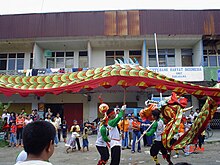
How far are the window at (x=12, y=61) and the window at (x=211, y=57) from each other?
45.0 ft

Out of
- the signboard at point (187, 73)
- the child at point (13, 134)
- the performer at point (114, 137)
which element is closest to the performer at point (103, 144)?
the performer at point (114, 137)

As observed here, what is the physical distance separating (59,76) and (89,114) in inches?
464

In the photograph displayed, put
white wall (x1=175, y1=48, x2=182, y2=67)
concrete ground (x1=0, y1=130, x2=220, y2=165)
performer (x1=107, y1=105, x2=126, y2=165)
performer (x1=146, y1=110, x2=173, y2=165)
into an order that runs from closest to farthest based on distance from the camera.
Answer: performer (x1=107, y1=105, x2=126, y2=165) < performer (x1=146, y1=110, x2=173, y2=165) < concrete ground (x1=0, y1=130, x2=220, y2=165) < white wall (x1=175, y1=48, x2=182, y2=67)

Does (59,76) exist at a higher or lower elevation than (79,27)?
lower

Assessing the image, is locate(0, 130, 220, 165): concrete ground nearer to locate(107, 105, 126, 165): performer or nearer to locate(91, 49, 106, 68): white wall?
locate(107, 105, 126, 165): performer

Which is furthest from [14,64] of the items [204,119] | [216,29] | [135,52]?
[204,119]

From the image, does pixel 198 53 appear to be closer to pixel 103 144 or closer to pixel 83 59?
pixel 83 59

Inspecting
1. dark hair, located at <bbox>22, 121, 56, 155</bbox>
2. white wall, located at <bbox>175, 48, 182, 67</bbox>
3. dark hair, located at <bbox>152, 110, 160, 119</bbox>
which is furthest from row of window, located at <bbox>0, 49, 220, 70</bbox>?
dark hair, located at <bbox>22, 121, 56, 155</bbox>

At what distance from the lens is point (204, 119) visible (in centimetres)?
596

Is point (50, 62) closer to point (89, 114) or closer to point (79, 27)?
point (79, 27)

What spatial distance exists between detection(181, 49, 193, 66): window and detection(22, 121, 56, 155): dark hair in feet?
58.9

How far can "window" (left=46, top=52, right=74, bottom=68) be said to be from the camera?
1908cm

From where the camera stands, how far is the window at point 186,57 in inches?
734

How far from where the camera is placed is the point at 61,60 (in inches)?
755
